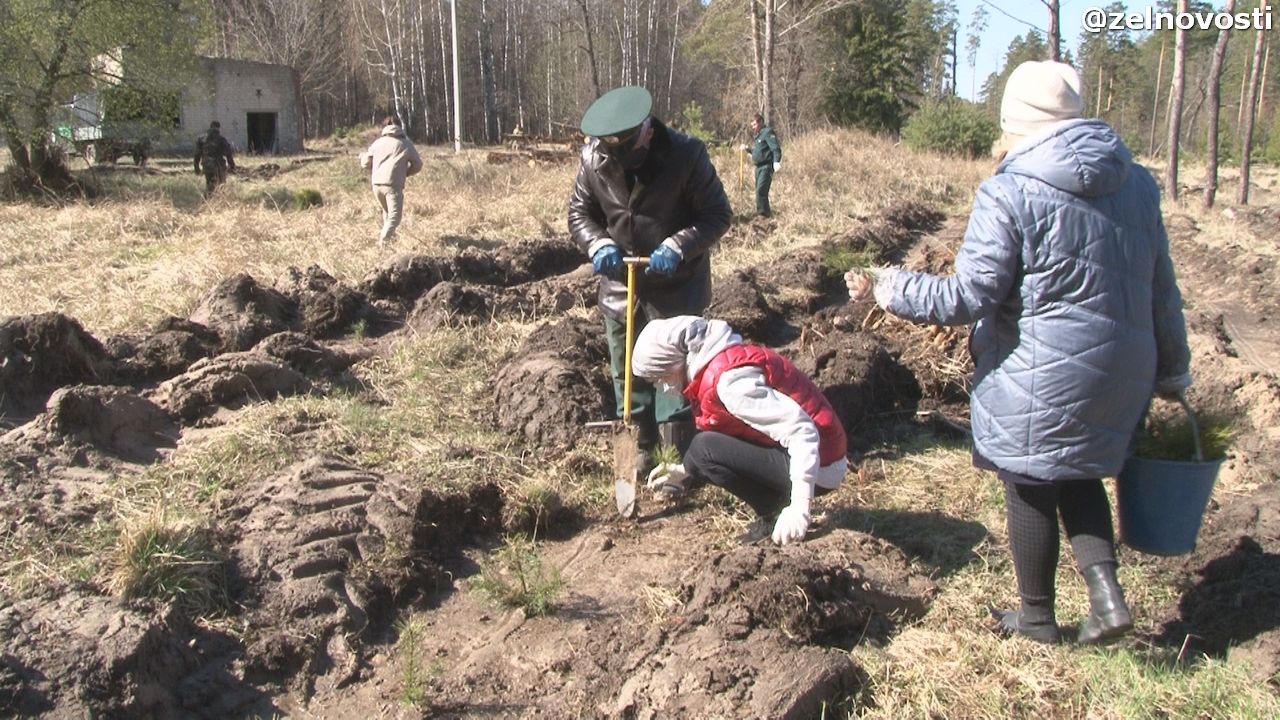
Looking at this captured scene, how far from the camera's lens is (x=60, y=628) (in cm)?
303

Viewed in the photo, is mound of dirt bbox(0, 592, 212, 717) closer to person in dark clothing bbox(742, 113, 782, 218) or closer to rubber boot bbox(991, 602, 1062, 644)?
rubber boot bbox(991, 602, 1062, 644)

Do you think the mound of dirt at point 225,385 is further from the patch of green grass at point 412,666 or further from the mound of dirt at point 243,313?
the patch of green grass at point 412,666

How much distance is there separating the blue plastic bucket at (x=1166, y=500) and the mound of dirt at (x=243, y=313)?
207 inches

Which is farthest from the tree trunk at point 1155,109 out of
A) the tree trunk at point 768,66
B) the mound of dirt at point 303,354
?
the mound of dirt at point 303,354

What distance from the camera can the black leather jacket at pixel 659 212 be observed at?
14.4ft

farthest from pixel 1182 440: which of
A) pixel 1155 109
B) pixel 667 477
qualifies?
pixel 1155 109

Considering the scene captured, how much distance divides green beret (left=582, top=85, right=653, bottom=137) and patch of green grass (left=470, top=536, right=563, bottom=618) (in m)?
1.67

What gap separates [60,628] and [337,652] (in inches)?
31.6

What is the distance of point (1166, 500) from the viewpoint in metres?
2.91

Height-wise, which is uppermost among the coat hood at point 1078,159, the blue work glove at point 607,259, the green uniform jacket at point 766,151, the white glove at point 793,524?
the green uniform jacket at point 766,151

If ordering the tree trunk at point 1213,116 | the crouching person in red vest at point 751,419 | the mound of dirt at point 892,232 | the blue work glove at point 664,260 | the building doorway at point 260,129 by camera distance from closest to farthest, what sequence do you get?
the crouching person in red vest at point 751,419
the blue work glove at point 664,260
the mound of dirt at point 892,232
the tree trunk at point 1213,116
the building doorway at point 260,129

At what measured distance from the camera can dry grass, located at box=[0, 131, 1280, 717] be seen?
287 centimetres

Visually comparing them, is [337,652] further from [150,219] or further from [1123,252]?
[150,219]

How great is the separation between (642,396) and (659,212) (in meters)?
0.82
